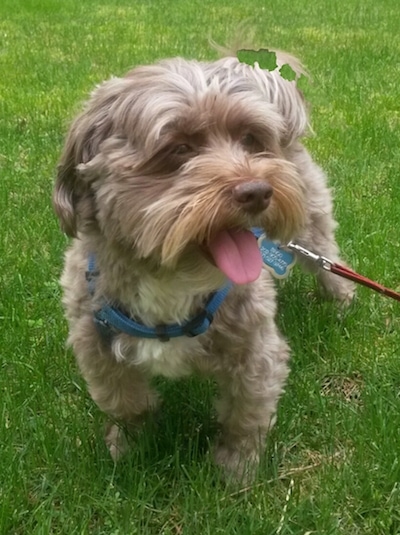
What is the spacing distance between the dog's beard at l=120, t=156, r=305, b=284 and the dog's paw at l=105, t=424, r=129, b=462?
1.04 m

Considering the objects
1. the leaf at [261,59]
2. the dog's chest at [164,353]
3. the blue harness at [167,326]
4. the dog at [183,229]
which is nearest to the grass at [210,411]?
the dog at [183,229]

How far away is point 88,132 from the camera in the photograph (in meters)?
2.54

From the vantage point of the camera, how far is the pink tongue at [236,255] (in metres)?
2.31

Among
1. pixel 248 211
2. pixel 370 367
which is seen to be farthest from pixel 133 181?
pixel 370 367

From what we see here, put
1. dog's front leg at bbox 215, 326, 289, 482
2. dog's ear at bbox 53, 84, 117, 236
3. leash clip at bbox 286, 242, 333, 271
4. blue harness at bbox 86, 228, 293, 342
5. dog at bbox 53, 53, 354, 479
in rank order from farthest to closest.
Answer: leash clip at bbox 286, 242, 333, 271
dog's front leg at bbox 215, 326, 289, 482
blue harness at bbox 86, 228, 293, 342
dog's ear at bbox 53, 84, 117, 236
dog at bbox 53, 53, 354, 479

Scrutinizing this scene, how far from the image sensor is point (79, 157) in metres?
2.56

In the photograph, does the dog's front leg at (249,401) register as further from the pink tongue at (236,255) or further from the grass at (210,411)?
the pink tongue at (236,255)

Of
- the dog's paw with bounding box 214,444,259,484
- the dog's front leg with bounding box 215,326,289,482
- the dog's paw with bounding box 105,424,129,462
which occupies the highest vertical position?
the dog's front leg with bounding box 215,326,289,482

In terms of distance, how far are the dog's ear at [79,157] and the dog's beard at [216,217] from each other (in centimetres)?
29

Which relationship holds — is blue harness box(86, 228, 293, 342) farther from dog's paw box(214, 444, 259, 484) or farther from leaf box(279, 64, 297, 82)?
leaf box(279, 64, 297, 82)

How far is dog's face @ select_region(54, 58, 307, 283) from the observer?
2252 mm

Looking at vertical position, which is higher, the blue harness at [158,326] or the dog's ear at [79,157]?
the dog's ear at [79,157]

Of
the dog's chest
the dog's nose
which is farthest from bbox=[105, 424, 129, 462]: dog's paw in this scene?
the dog's nose

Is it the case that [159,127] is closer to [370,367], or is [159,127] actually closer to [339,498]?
[339,498]
